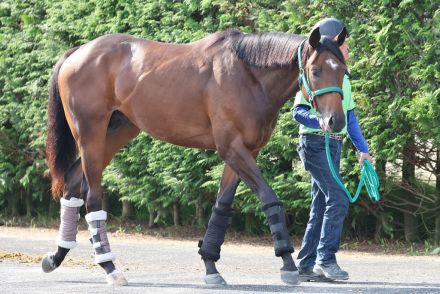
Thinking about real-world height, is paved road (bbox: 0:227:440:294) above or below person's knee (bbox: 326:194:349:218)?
below

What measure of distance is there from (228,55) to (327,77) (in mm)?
946

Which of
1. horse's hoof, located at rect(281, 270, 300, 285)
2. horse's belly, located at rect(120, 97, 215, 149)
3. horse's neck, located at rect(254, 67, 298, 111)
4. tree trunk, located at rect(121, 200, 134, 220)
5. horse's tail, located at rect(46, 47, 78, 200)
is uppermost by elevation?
horse's neck, located at rect(254, 67, 298, 111)

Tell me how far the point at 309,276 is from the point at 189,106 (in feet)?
5.40

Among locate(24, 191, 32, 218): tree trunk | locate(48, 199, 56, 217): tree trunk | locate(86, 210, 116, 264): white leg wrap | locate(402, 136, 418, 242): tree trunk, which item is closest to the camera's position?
locate(86, 210, 116, 264): white leg wrap

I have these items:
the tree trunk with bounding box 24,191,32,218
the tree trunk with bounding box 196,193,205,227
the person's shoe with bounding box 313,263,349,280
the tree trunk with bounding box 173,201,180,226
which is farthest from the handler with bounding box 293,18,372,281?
the tree trunk with bounding box 24,191,32,218

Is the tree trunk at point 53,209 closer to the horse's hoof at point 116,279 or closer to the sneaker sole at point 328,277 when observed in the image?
the horse's hoof at point 116,279

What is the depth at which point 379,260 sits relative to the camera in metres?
9.39

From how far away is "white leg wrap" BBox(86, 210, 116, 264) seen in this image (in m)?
7.78

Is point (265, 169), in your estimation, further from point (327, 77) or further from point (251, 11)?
point (327, 77)

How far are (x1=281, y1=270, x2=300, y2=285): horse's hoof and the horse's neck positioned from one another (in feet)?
4.09

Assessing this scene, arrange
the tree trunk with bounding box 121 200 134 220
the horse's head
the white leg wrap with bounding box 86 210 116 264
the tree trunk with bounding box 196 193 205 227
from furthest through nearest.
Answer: the tree trunk with bounding box 121 200 134 220
the tree trunk with bounding box 196 193 205 227
the white leg wrap with bounding box 86 210 116 264
the horse's head

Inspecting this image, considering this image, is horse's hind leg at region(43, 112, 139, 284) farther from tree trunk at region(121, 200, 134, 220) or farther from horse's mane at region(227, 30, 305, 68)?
tree trunk at region(121, 200, 134, 220)

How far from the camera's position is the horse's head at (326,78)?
6.86 meters

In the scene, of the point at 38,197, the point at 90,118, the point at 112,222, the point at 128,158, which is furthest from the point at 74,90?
the point at 38,197
